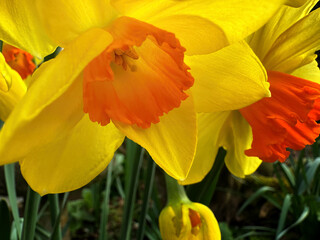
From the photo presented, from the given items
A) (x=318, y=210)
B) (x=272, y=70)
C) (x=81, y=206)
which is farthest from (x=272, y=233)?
(x=272, y=70)

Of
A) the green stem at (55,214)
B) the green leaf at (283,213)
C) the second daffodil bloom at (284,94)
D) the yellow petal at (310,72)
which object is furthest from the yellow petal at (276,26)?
the green leaf at (283,213)

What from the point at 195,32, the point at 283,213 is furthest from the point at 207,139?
the point at 283,213

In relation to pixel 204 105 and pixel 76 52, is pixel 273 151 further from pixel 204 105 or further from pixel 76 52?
pixel 76 52

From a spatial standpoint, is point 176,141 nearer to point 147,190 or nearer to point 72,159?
point 72,159

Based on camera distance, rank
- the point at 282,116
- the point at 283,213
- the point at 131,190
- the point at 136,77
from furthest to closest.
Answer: the point at 283,213 < the point at 131,190 < the point at 282,116 < the point at 136,77

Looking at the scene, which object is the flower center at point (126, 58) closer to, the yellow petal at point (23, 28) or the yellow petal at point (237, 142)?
the yellow petal at point (23, 28)

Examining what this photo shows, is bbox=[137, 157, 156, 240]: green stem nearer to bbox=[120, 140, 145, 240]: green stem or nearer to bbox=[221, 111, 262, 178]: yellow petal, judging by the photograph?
bbox=[120, 140, 145, 240]: green stem

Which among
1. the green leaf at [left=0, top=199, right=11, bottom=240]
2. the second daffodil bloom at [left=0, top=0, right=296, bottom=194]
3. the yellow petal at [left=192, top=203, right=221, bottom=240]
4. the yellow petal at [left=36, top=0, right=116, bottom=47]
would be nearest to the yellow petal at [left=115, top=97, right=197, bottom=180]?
the second daffodil bloom at [left=0, top=0, right=296, bottom=194]
